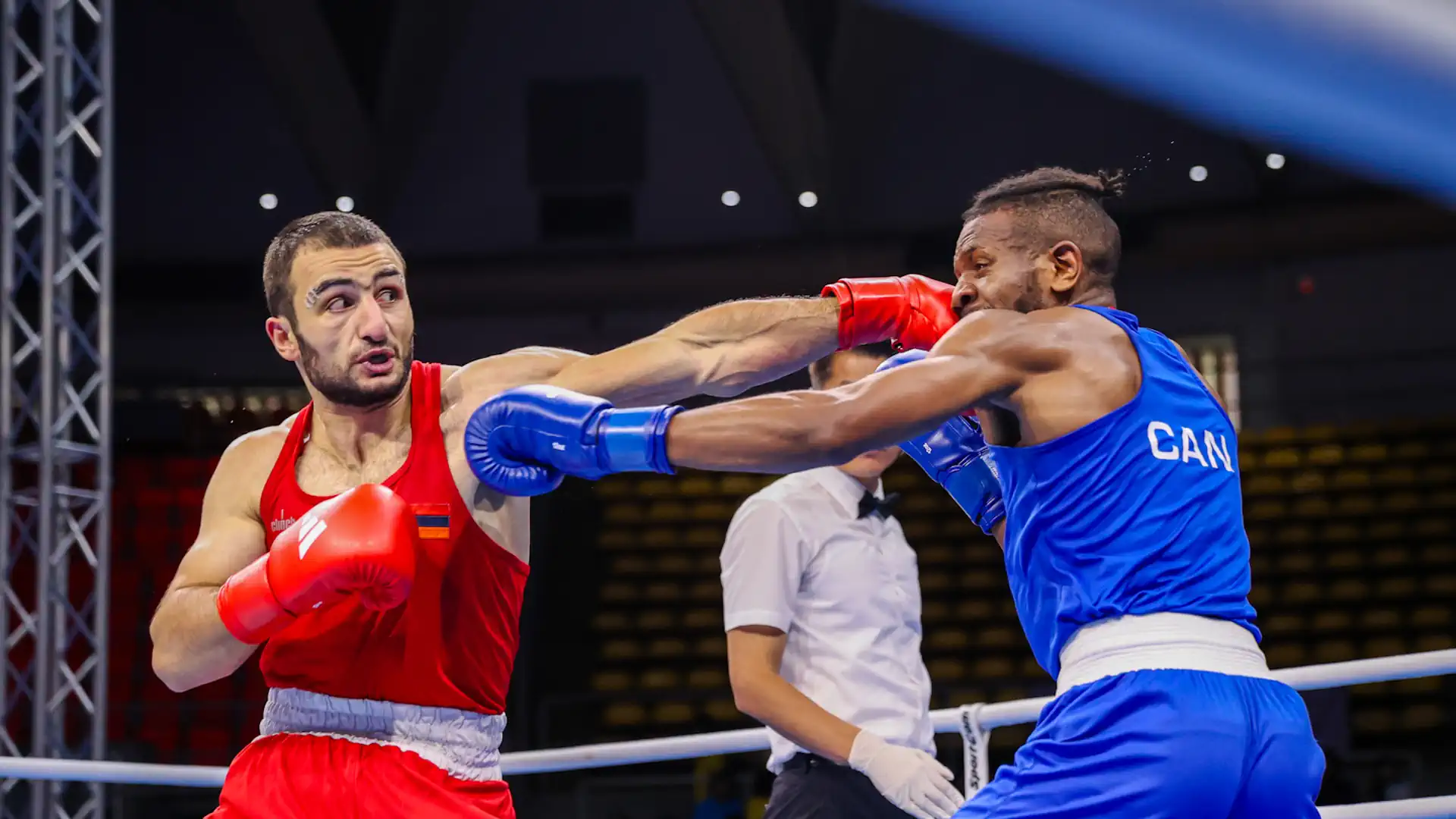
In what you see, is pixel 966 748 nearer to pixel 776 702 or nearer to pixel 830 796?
pixel 830 796

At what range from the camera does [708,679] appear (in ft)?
32.7

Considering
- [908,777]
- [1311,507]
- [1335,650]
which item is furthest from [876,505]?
[1311,507]

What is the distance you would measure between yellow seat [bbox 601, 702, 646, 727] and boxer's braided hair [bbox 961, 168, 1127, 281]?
8065 mm

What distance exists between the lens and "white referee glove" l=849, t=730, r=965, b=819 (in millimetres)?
2570

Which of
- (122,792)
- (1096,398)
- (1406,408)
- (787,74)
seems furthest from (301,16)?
(1096,398)

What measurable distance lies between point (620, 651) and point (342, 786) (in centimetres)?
824

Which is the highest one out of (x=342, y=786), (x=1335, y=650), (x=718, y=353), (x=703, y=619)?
(x=718, y=353)

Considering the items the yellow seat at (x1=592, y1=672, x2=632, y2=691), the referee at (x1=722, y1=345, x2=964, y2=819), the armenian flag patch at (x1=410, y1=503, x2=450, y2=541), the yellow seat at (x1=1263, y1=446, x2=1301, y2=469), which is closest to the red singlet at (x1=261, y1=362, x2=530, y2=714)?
the armenian flag patch at (x1=410, y1=503, x2=450, y2=541)

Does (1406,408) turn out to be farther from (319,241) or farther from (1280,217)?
(319,241)

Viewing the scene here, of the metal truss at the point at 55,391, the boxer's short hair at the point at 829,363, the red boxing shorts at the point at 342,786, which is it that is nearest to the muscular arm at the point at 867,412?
the red boxing shorts at the point at 342,786

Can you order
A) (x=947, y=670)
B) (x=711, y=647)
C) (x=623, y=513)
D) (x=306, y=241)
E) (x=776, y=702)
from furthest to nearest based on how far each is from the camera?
1. (x=623, y=513)
2. (x=711, y=647)
3. (x=947, y=670)
4. (x=776, y=702)
5. (x=306, y=241)

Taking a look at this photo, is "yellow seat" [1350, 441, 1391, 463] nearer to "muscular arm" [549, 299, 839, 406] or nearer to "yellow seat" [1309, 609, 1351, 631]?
"yellow seat" [1309, 609, 1351, 631]

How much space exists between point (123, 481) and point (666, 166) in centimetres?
502

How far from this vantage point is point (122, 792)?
8.13 meters
